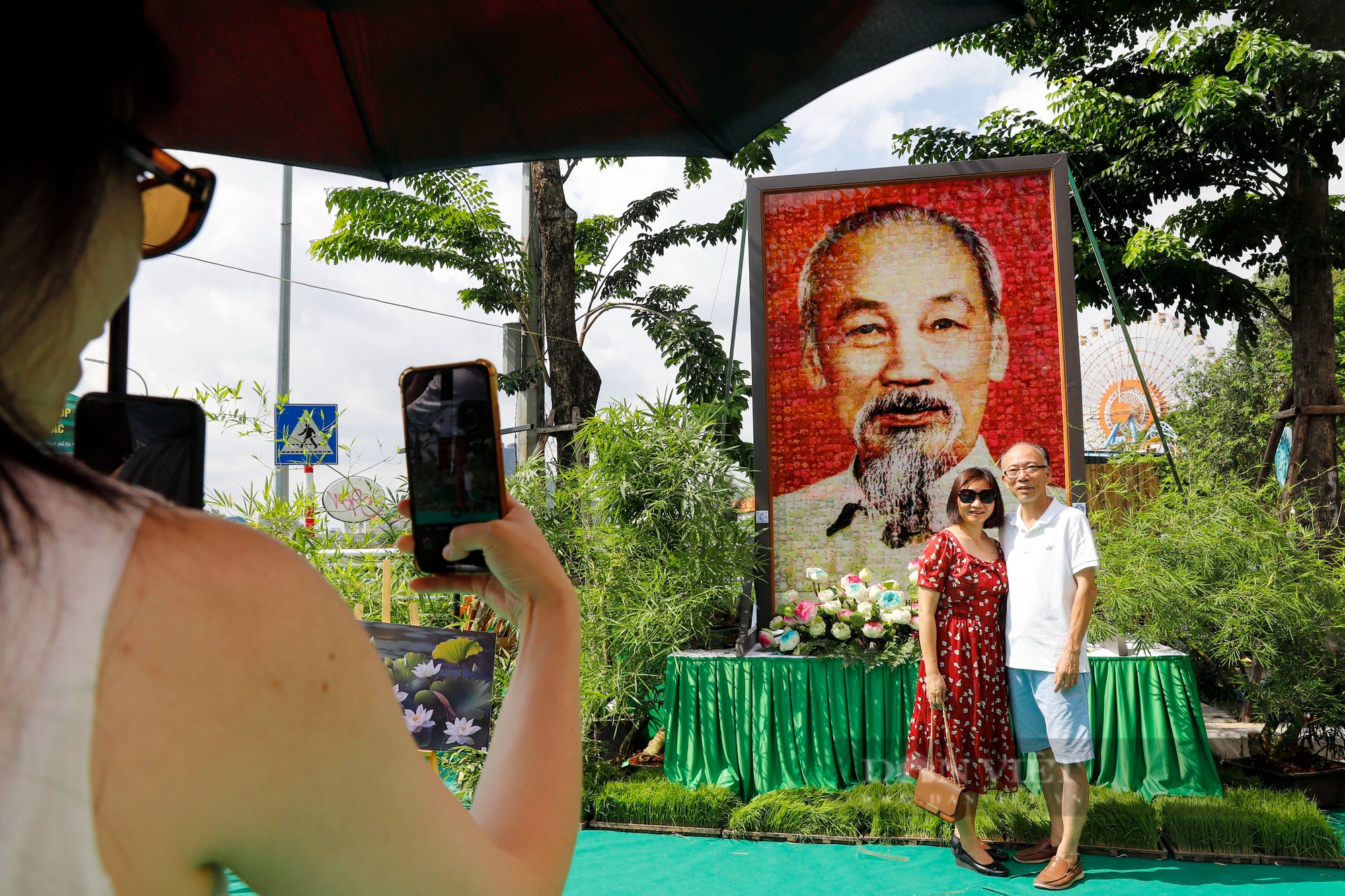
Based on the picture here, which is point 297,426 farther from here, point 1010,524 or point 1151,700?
point 1151,700

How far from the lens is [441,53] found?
5.39ft

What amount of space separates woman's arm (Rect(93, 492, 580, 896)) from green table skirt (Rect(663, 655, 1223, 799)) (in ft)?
14.8

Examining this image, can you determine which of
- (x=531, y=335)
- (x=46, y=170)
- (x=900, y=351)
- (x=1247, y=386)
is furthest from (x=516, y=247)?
(x=1247, y=386)

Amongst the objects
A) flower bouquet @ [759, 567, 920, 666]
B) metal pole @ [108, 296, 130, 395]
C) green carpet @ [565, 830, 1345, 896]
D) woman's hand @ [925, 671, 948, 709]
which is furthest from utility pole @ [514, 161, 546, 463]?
metal pole @ [108, 296, 130, 395]

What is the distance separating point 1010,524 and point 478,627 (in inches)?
121

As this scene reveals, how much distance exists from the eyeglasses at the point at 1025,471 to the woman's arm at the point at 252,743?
384cm

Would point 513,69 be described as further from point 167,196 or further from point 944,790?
point 944,790

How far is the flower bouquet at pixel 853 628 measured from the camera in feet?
15.4

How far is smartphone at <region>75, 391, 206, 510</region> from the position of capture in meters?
0.86

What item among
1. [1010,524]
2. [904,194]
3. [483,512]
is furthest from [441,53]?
[904,194]

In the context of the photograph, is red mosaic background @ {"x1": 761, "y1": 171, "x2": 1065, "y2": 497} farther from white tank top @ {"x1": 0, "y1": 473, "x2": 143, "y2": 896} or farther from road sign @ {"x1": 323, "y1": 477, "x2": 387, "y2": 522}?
white tank top @ {"x1": 0, "y1": 473, "x2": 143, "y2": 896}

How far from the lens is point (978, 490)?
3963 mm

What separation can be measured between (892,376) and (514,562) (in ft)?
18.4

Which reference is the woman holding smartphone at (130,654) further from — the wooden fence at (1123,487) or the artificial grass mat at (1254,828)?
the wooden fence at (1123,487)
